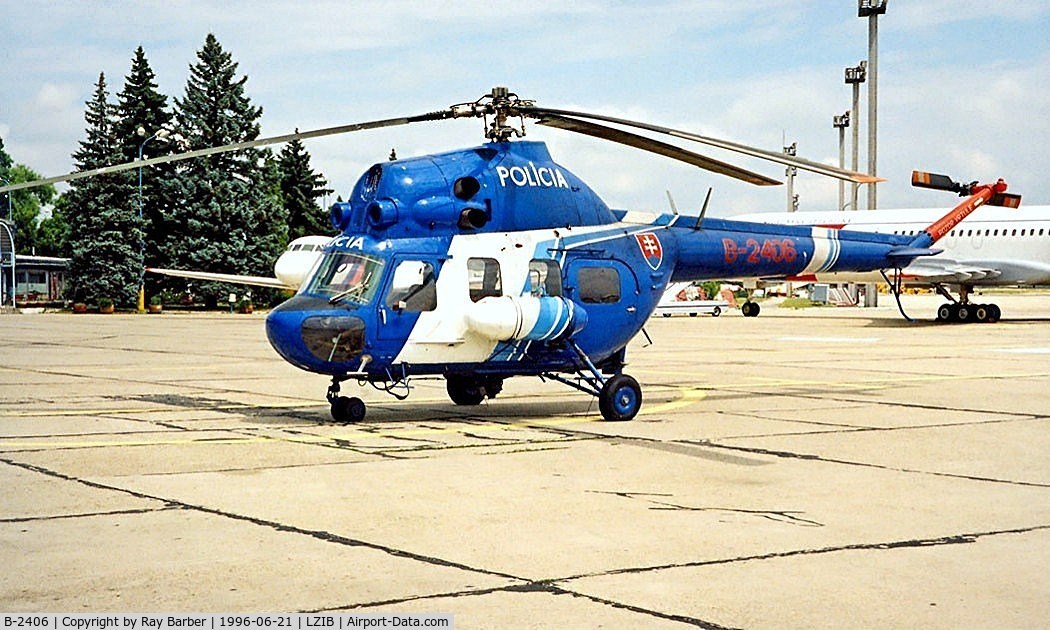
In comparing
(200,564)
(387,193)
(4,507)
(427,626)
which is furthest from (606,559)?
(387,193)

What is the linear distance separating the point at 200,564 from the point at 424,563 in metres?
1.23

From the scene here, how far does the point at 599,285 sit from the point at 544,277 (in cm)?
82

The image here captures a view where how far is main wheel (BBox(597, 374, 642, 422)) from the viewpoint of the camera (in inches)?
537

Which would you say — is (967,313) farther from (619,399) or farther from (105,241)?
(105,241)

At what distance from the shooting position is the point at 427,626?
558cm

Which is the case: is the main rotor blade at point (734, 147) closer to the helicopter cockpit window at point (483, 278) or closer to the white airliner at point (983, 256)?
the helicopter cockpit window at point (483, 278)

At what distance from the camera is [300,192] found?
2872 inches

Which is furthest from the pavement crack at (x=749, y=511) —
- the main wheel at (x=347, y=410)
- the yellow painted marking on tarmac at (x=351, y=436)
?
the main wheel at (x=347, y=410)

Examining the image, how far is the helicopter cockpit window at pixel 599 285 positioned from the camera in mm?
14117

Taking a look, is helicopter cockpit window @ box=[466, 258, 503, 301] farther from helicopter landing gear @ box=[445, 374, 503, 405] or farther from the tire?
the tire

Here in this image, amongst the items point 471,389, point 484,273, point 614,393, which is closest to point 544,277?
point 484,273

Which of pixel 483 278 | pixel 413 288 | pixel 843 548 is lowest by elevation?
pixel 843 548

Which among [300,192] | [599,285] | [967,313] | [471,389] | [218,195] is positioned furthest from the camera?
[300,192]

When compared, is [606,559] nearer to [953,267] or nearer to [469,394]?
[469,394]
